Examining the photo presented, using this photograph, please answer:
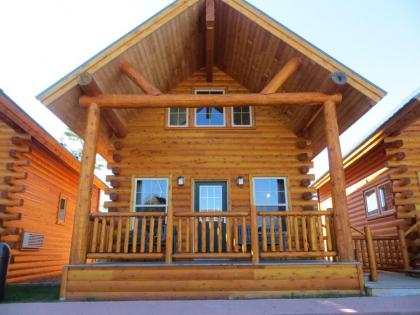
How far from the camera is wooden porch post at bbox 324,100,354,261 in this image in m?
6.01

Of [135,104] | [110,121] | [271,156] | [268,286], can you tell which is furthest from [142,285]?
[271,156]

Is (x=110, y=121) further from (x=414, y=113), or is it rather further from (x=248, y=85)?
(x=414, y=113)

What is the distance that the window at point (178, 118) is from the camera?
9.58 m

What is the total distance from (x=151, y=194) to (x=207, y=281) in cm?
370

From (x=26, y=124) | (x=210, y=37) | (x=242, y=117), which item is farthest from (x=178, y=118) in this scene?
(x=26, y=124)

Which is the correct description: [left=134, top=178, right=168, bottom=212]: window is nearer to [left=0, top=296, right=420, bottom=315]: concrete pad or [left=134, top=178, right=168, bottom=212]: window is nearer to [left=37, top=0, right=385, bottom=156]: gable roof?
[left=37, top=0, right=385, bottom=156]: gable roof

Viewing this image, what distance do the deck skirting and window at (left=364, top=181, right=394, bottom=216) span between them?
4.67m

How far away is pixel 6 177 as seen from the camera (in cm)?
818

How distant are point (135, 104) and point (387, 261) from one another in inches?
294

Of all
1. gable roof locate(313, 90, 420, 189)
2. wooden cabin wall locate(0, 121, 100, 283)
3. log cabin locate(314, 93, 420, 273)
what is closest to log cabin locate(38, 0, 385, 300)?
gable roof locate(313, 90, 420, 189)

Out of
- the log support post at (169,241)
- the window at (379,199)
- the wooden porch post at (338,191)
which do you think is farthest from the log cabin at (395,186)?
the log support post at (169,241)

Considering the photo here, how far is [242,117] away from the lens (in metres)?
9.70

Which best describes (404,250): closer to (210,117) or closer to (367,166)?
(367,166)

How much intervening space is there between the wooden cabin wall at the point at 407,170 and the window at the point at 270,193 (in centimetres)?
285
